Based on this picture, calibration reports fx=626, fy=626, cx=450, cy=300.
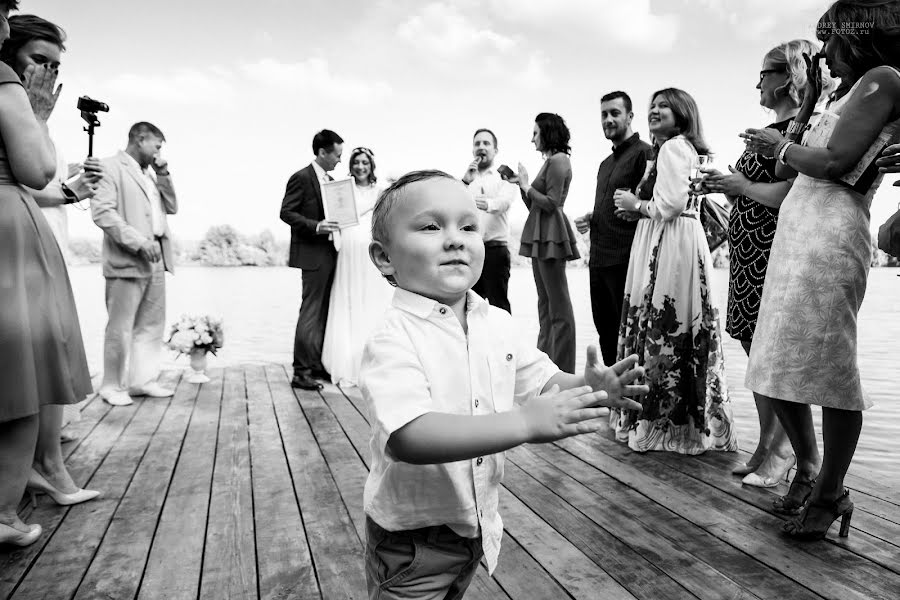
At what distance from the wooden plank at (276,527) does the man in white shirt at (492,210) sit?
214cm

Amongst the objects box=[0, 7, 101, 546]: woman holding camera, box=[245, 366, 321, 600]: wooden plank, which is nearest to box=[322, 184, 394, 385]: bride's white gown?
box=[245, 366, 321, 600]: wooden plank

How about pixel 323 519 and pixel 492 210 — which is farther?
pixel 492 210

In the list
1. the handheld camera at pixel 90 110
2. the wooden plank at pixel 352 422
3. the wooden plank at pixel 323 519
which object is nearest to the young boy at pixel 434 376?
the wooden plank at pixel 323 519

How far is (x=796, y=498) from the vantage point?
2.23 meters

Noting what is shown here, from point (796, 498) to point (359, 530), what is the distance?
155 centimetres

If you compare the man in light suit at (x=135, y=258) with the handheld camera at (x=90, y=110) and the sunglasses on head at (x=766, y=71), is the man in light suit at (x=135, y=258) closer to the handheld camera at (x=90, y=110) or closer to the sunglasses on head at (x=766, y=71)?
the handheld camera at (x=90, y=110)

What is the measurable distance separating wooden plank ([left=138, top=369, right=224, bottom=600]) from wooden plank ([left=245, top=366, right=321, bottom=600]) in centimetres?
19

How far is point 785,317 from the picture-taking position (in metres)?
2.05

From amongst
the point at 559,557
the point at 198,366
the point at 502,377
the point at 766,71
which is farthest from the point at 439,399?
the point at 198,366

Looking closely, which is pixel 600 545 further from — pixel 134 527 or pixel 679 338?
pixel 134 527

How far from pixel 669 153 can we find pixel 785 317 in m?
1.14

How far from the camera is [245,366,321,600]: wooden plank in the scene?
177 centimetres

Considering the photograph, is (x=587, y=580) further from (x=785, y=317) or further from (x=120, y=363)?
(x=120, y=363)

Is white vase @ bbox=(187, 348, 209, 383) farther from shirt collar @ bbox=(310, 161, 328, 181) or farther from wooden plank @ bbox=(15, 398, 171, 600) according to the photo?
shirt collar @ bbox=(310, 161, 328, 181)
